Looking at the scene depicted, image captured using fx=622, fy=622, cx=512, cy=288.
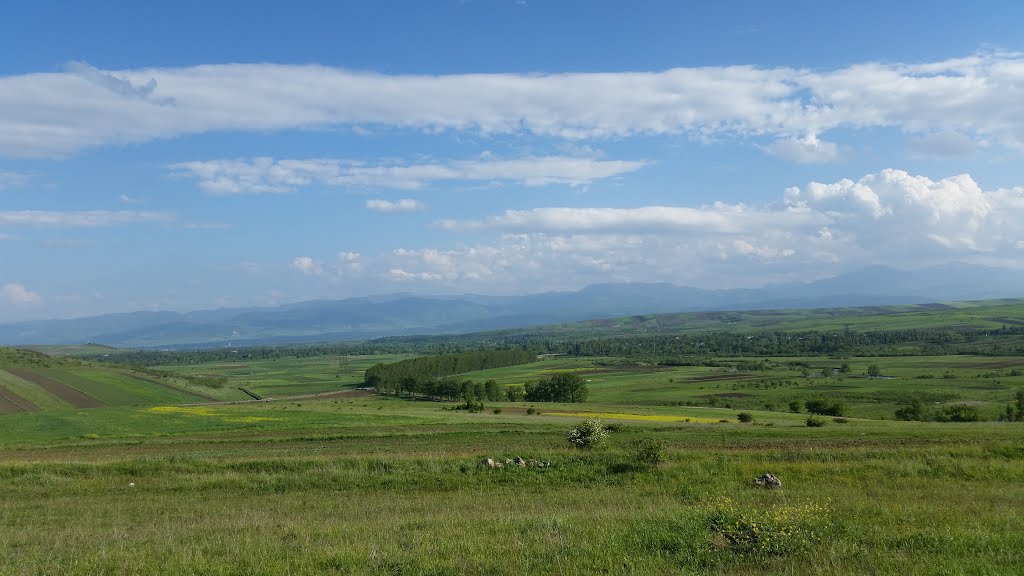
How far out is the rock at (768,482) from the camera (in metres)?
18.6

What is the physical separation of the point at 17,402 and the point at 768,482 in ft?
316

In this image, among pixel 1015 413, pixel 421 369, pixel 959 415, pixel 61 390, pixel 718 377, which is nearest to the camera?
pixel 959 415

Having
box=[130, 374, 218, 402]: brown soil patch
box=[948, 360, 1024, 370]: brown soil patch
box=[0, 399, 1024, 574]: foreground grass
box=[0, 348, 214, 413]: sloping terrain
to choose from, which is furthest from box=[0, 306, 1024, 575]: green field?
box=[948, 360, 1024, 370]: brown soil patch

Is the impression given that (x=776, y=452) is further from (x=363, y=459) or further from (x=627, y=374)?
(x=627, y=374)

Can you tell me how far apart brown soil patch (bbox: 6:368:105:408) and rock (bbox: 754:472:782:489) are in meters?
96.3

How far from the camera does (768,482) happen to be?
1886 cm

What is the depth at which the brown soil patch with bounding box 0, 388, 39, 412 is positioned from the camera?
259ft

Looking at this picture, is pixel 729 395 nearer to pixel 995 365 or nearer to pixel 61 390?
pixel 995 365

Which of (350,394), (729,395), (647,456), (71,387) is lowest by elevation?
(350,394)

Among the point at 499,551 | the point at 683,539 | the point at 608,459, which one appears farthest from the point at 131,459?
the point at 683,539

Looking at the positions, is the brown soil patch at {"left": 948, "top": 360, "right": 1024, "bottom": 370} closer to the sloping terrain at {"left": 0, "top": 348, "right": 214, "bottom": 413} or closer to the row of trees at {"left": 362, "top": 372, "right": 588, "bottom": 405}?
the row of trees at {"left": 362, "top": 372, "right": 588, "bottom": 405}

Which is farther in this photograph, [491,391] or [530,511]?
[491,391]

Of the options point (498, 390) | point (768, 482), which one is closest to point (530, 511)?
point (768, 482)

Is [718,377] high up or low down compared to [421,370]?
down
